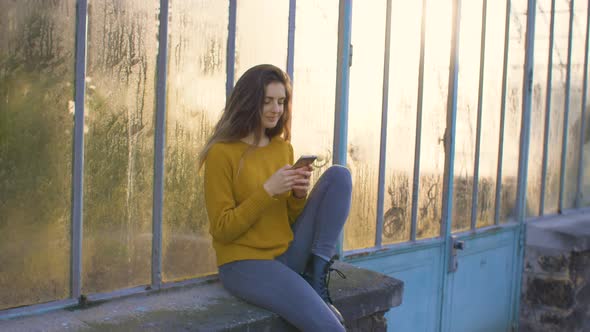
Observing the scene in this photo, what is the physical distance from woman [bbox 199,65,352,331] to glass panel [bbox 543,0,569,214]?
359cm

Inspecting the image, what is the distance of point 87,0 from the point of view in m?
2.37

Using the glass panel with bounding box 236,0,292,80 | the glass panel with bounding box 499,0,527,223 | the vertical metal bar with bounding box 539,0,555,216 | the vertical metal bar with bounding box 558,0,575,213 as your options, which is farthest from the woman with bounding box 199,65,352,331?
the vertical metal bar with bounding box 558,0,575,213

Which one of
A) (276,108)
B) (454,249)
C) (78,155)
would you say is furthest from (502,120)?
(78,155)

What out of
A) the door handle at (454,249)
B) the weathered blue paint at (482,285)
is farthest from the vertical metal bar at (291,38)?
the weathered blue paint at (482,285)

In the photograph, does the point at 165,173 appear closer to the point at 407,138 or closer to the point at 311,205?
the point at 311,205

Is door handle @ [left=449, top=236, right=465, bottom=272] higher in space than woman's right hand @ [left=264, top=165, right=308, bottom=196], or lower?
lower

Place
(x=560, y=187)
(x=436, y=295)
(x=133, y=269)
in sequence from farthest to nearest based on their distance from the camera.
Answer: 1. (x=560, y=187)
2. (x=436, y=295)
3. (x=133, y=269)

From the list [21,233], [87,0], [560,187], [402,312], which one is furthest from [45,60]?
[560,187]

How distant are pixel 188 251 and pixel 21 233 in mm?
770

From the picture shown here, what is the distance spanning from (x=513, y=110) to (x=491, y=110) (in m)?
0.36

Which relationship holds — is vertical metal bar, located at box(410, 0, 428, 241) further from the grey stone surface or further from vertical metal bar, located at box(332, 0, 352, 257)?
the grey stone surface

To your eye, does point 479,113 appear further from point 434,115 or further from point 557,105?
point 557,105

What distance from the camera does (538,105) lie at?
5.30 m

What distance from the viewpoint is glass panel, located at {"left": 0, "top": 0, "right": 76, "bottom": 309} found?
2189 millimetres
